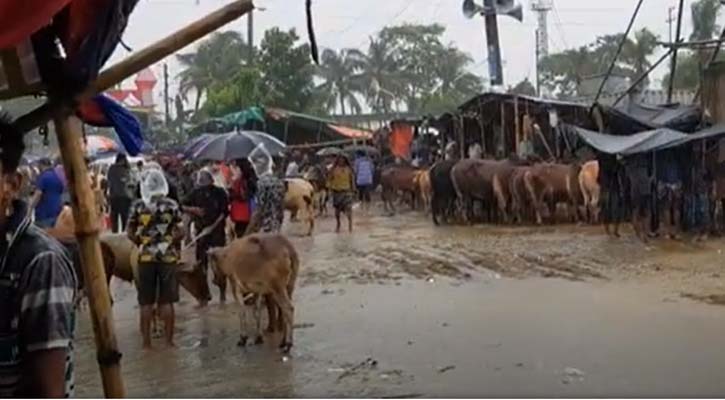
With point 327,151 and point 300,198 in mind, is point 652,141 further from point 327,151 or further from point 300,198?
point 327,151

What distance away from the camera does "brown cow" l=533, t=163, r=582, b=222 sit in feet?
65.9

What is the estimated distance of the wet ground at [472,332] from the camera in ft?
24.2

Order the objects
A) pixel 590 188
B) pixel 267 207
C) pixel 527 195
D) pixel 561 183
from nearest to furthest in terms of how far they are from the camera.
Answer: pixel 267 207
pixel 590 188
pixel 561 183
pixel 527 195

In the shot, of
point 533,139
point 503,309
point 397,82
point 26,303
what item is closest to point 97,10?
point 26,303

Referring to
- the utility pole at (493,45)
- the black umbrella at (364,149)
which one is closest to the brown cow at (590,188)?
the black umbrella at (364,149)

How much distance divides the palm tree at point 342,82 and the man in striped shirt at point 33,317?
56546 mm

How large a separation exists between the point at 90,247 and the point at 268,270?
5607 mm

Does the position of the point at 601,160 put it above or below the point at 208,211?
above

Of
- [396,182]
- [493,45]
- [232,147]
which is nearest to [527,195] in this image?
[232,147]

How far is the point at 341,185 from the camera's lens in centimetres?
2031

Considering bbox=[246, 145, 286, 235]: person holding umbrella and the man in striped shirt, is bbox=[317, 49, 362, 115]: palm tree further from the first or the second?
the man in striped shirt

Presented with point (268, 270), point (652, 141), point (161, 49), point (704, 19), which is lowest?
point (268, 270)

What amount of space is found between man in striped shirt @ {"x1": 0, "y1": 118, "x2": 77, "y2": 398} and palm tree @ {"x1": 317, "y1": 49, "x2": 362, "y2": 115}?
56.5m

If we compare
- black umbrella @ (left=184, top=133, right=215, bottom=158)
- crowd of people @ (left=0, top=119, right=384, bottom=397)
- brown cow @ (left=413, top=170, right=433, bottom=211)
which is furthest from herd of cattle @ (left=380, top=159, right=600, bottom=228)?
black umbrella @ (left=184, top=133, right=215, bottom=158)
